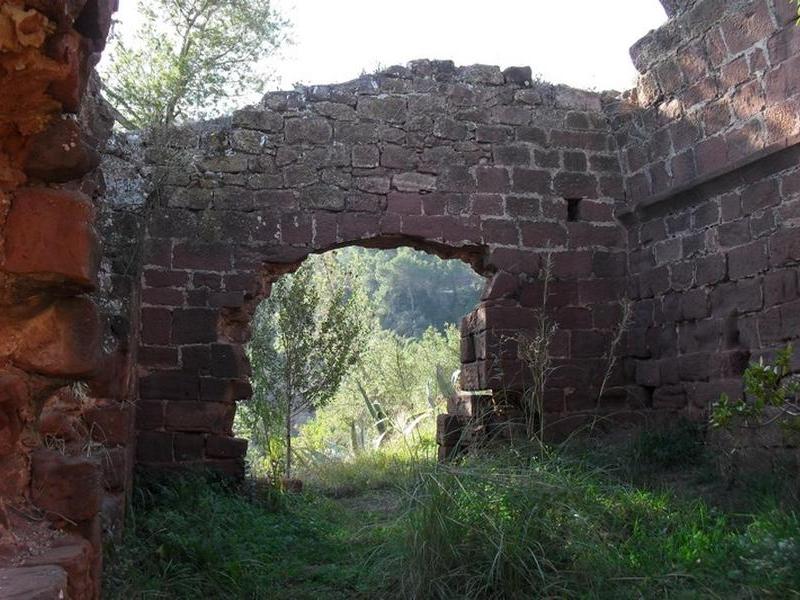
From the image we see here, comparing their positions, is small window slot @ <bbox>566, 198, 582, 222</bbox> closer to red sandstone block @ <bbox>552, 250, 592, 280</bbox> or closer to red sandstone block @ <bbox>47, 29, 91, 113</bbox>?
red sandstone block @ <bbox>552, 250, 592, 280</bbox>

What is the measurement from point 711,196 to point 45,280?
216 inches

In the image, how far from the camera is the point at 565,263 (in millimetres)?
7438

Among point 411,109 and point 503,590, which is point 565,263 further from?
point 503,590

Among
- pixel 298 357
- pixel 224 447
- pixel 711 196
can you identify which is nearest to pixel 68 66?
pixel 224 447

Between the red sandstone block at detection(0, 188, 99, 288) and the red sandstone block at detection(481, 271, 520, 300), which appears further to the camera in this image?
the red sandstone block at detection(481, 271, 520, 300)

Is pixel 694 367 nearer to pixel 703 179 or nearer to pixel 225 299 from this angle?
pixel 703 179

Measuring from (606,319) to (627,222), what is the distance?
90 cm

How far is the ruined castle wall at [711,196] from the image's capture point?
5793mm

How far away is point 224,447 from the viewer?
6660 mm

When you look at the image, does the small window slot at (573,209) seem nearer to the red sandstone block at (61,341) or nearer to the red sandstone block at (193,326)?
the red sandstone block at (193,326)

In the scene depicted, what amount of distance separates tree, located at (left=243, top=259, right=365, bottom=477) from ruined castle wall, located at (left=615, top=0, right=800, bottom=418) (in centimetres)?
330

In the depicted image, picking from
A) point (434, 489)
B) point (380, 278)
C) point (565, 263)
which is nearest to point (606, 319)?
point (565, 263)

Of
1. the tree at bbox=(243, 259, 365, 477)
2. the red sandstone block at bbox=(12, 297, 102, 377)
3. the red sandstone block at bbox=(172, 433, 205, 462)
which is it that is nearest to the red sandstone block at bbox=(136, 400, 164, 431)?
the red sandstone block at bbox=(172, 433, 205, 462)

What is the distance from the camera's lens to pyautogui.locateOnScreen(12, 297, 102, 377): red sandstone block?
7.41 ft
